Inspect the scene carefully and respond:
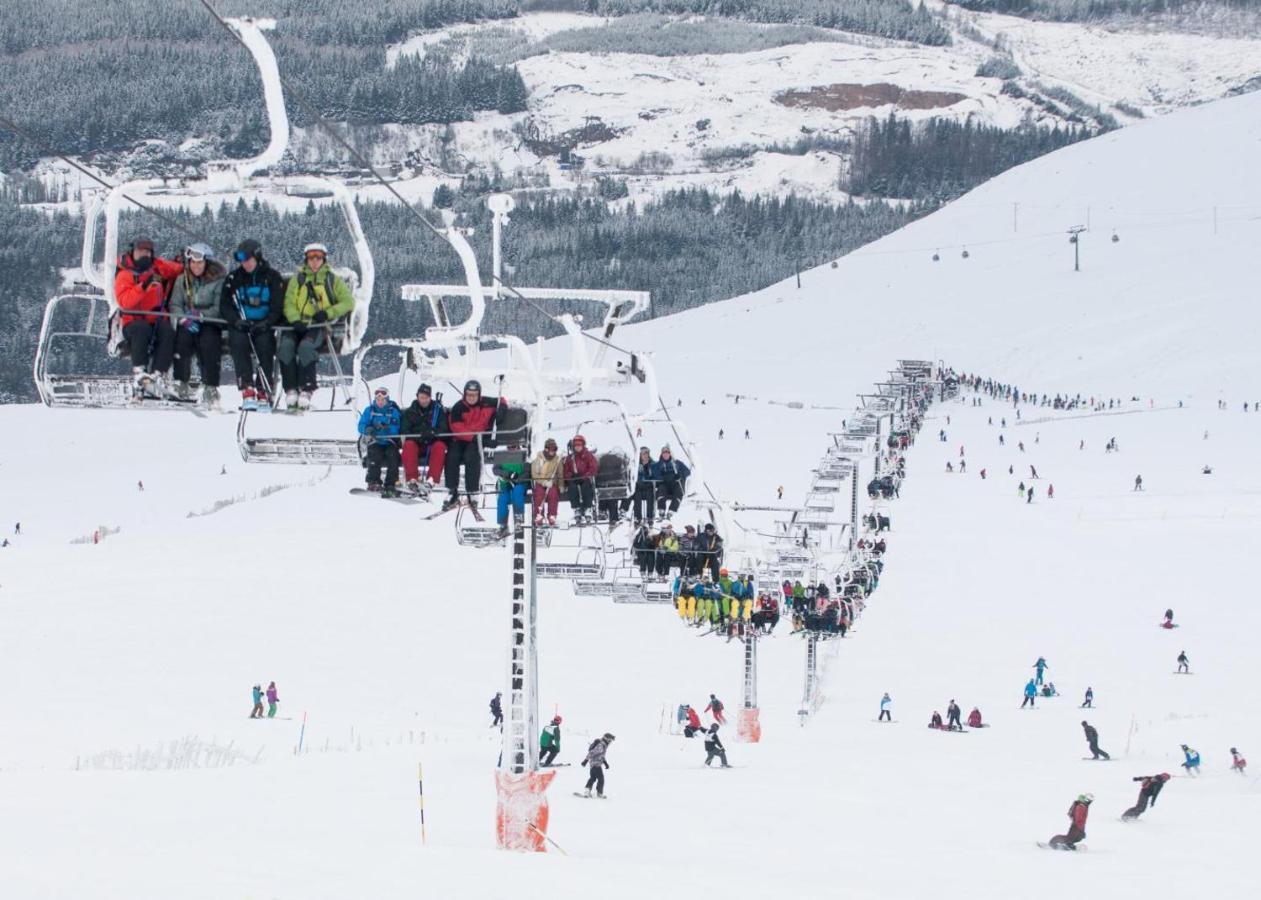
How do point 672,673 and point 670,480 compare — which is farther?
point 672,673

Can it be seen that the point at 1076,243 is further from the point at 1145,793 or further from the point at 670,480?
the point at 670,480

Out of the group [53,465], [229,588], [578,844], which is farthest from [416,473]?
[53,465]

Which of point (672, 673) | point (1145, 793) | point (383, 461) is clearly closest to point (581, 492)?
point (383, 461)

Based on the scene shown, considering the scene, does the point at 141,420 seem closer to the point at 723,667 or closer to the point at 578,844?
the point at 723,667

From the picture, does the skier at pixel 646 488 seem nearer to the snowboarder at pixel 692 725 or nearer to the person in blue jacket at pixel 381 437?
the person in blue jacket at pixel 381 437

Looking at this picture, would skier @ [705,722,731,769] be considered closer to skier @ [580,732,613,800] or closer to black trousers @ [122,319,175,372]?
skier @ [580,732,613,800]

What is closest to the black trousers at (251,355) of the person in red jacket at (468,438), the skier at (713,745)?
the person in red jacket at (468,438)
